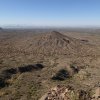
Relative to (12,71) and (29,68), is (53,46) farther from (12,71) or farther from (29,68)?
(12,71)

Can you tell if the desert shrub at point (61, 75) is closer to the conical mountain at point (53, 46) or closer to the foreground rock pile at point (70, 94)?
the foreground rock pile at point (70, 94)

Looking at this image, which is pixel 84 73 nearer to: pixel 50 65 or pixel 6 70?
pixel 50 65

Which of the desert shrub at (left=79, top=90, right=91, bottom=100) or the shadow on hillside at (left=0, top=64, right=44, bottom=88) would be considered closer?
the desert shrub at (left=79, top=90, right=91, bottom=100)

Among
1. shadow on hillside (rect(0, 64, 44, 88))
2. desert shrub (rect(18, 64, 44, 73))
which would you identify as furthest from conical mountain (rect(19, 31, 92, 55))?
shadow on hillside (rect(0, 64, 44, 88))

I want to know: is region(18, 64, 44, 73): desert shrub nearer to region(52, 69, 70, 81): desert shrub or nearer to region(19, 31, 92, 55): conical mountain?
region(52, 69, 70, 81): desert shrub

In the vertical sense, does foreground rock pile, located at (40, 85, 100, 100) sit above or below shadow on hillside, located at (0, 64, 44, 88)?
above

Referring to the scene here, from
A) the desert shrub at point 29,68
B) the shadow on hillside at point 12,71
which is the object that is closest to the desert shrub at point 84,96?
the shadow on hillside at point 12,71

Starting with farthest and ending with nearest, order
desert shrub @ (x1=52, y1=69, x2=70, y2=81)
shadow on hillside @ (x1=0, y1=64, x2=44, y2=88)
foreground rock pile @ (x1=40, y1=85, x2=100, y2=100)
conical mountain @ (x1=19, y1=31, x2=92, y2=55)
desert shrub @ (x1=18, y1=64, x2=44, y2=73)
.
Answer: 1. conical mountain @ (x1=19, y1=31, x2=92, y2=55)
2. desert shrub @ (x1=18, y1=64, x2=44, y2=73)
3. desert shrub @ (x1=52, y1=69, x2=70, y2=81)
4. shadow on hillside @ (x1=0, y1=64, x2=44, y2=88)
5. foreground rock pile @ (x1=40, y1=85, x2=100, y2=100)

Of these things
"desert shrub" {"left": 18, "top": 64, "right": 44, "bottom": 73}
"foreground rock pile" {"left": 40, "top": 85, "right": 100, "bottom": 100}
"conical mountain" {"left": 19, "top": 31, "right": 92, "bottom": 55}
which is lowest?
"conical mountain" {"left": 19, "top": 31, "right": 92, "bottom": 55}
